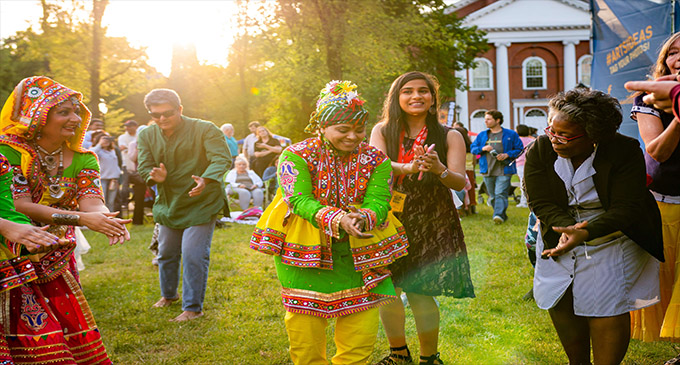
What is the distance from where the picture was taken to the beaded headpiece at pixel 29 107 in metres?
3.21

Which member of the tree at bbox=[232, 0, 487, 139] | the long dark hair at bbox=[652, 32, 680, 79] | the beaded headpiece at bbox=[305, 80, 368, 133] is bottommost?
the beaded headpiece at bbox=[305, 80, 368, 133]

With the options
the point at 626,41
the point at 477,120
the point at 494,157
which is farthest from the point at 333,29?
the point at 477,120

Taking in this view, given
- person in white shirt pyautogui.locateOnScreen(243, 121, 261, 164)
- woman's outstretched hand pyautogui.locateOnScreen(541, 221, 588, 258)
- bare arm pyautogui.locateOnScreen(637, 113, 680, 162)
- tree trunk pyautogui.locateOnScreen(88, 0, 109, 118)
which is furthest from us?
tree trunk pyautogui.locateOnScreen(88, 0, 109, 118)

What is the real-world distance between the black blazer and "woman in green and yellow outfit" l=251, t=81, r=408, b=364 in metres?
0.91

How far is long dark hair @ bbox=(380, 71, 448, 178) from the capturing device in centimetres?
420

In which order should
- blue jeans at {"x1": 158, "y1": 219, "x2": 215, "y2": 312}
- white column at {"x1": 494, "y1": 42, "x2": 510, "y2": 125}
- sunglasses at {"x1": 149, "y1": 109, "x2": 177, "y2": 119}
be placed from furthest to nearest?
white column at {"x1": 494, "y1": 42, "x2": 510, "y2": 125}
blue jeans at {"x1": 158, "y1": 219, "x2": 215, "y2": 312}
sunglasses at {"x1": 149, "y1": 109, "x2": 177, "y2": 119}

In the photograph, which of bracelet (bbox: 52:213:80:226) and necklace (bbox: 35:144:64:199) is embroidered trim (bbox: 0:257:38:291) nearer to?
bracelet (bbox: 52:213:80:226)

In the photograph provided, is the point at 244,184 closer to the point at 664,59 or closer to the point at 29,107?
the point at 29,107

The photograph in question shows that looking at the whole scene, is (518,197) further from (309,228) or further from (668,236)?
(309,228)

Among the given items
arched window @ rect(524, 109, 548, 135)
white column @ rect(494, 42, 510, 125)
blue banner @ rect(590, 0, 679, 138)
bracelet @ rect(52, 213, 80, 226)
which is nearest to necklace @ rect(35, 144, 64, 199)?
bracelet @ rect(52, 213, 80, 226)

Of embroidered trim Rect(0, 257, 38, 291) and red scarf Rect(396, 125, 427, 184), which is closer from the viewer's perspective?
embroidered trim Rect(0, 257, 38, 291)

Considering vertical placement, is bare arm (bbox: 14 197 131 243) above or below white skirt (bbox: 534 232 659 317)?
above

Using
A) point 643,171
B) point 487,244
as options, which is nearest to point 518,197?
point 487,244

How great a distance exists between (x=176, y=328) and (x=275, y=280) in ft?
6.86
